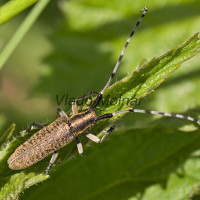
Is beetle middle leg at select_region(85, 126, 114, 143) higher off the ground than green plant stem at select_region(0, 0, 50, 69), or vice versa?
green plant stem at select_region(0, 0, 50, 69)

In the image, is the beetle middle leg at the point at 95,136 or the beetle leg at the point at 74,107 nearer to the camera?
the beetle middle leg at the point at 95,136

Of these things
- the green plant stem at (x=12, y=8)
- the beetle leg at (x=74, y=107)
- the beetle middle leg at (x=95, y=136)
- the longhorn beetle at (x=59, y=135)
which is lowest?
the beetle middle leg at (x=95, y=136)

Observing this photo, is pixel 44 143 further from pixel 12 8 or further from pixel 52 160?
pixel 12 8

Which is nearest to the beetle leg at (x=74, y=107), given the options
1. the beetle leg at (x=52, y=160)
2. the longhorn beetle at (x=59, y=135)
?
the longhorn beetle at (x=59, y=135)

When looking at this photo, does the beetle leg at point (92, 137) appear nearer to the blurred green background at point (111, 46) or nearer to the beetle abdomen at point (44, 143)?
the beetle abdomen at point (44, 143)

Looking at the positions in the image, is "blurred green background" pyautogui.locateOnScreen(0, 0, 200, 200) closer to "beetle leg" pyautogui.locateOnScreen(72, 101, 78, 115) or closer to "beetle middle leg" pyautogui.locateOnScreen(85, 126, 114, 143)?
"beetle leg" pyautogui.locateOnScreen(72, 101, 78, 115)

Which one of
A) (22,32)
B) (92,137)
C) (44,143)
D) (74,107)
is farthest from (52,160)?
(22,32)

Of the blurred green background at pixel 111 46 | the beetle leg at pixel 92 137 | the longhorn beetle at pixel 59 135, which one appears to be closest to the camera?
the longhorn beetle at pixel 59 135

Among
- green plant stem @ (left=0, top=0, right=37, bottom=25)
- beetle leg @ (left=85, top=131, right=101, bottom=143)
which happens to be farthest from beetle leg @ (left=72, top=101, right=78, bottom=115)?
green plant stem @ (left=0, top=0, right=37, bottom=25)

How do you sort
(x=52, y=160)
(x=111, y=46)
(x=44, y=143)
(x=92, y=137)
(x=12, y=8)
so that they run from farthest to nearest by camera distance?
(x=111, y=46), (x=44, y=143), (x=92, y=137), (x=52, y=160), (x=12, y=8)

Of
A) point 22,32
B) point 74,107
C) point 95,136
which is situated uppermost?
point 22,32

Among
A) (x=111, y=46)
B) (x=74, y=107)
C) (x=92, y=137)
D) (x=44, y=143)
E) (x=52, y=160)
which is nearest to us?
(x=52, y=160)
